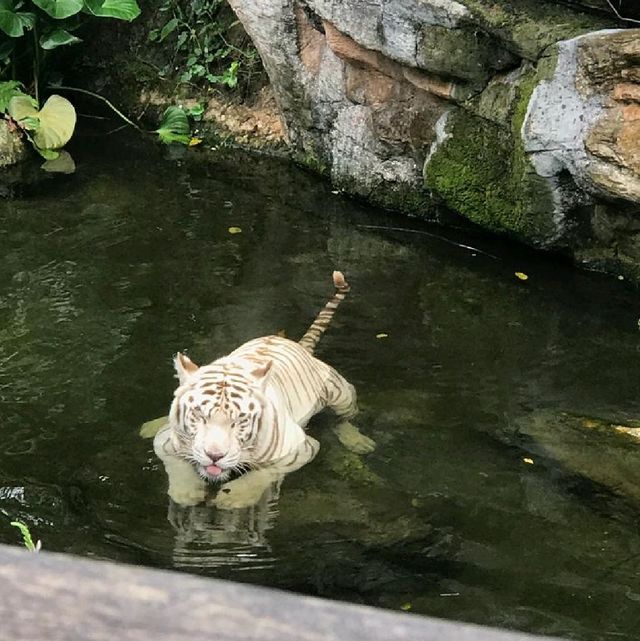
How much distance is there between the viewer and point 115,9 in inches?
338

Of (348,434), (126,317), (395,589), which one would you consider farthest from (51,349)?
(395,589)

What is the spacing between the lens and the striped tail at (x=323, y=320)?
548 centimetres

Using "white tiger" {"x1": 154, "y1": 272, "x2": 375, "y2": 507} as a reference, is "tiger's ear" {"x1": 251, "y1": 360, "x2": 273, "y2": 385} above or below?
above

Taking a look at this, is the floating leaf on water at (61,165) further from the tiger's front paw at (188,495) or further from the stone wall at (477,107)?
the tiger's front paw at (188,495)

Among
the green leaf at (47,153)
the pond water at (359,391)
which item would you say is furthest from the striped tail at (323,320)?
the green leaf at (47,153)

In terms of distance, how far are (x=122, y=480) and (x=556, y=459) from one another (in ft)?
6.48

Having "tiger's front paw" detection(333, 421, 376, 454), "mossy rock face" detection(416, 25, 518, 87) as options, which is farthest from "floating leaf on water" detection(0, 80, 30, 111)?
"tiger's front paw" detection(333, 421, 376, 454)

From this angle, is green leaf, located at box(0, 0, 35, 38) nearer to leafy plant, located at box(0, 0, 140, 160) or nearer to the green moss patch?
leafy plant, located at box(0, 0, 140, 160)

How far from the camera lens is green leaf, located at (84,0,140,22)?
8547mm

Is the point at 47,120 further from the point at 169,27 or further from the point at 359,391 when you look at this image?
the point at 359,391

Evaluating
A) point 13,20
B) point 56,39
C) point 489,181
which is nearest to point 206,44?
point 56,39

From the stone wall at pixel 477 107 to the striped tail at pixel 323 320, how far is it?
166cm

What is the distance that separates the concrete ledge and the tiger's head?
292cm

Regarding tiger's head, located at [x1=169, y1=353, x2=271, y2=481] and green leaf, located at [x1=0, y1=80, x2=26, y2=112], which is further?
green leaf, located at [x1=0, y1=80, x2=26, y2=112]
